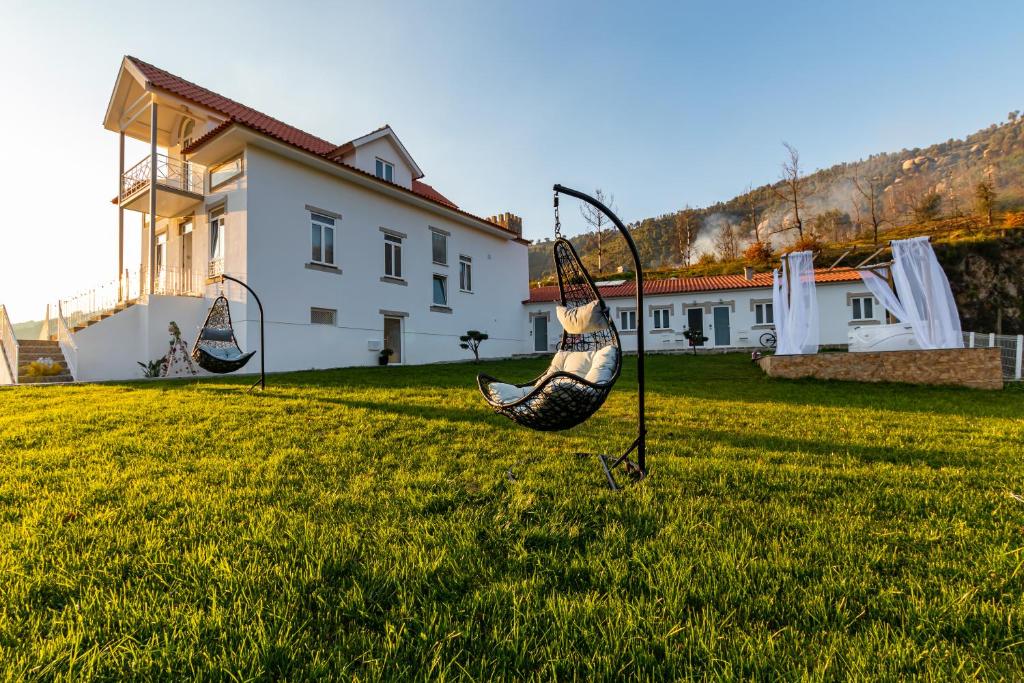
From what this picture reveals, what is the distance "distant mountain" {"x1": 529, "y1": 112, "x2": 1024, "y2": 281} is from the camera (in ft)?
137

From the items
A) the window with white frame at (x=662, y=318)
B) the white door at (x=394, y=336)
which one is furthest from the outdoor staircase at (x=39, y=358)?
the window with white frame at (x=662, y=318)

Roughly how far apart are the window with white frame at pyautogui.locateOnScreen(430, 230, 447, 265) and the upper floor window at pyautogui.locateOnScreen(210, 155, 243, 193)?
6509 mm

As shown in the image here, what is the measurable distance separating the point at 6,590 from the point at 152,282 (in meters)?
12.6

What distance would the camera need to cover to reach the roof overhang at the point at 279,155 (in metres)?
10.7

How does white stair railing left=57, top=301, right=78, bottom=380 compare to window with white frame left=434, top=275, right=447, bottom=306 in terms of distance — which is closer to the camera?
white stair railing left=57, top=301, right=78, bottom=380

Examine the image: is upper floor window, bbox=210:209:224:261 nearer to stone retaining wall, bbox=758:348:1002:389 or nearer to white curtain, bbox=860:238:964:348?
stone retaining wall, bbox=758:348:1002:389

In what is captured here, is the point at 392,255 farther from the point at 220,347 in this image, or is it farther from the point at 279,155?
the point at 220,347

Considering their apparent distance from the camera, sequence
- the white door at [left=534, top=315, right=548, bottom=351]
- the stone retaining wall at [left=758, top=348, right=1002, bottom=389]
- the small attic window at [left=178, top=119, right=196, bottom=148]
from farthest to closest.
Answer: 1. the white door at [left=534, top=315, right=548, bottom=351]
2. the small attic window at [left=178, top=119, right=196, bottom=148]
3. the stone retaining wall at [left=758, top=348, right=1002, bottom=389]

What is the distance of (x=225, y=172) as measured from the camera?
11648 mm

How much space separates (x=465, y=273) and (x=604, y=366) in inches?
611

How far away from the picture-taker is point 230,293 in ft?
36.3

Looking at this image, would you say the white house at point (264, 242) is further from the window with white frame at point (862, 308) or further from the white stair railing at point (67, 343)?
the window with white frame at point (862, 308)

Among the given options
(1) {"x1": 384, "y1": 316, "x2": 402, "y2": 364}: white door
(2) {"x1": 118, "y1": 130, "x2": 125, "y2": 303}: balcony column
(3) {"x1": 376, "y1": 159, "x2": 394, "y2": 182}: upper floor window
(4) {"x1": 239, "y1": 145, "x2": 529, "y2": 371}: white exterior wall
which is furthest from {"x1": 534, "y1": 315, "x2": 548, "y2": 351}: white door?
(2) {"x1": 118, "y1": 130, "x2": 125, "y2": 303}: balcony column

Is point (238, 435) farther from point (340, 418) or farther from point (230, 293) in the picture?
point (230, 293)
